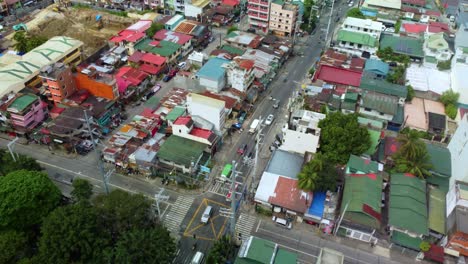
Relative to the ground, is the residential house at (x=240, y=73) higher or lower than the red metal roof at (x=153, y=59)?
Answer: higher

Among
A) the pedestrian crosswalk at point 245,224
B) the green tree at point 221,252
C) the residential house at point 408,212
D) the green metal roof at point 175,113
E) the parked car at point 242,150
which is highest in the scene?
the green metal roof at point 175,113

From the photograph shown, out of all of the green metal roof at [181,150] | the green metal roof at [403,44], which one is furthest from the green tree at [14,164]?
the green metal roof at [403,44]

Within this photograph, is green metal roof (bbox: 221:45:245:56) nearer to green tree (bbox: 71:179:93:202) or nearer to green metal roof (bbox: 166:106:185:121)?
green metal roof (bbox: 166:106:185:121)

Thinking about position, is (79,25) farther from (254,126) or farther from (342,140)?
(342,140)

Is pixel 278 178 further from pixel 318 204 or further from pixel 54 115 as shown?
pixel 54 115

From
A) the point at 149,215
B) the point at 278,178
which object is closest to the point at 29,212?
the point at 149,215

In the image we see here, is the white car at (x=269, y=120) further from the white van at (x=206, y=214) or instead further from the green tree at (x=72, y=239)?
the green tree at (x=72, y=239)
